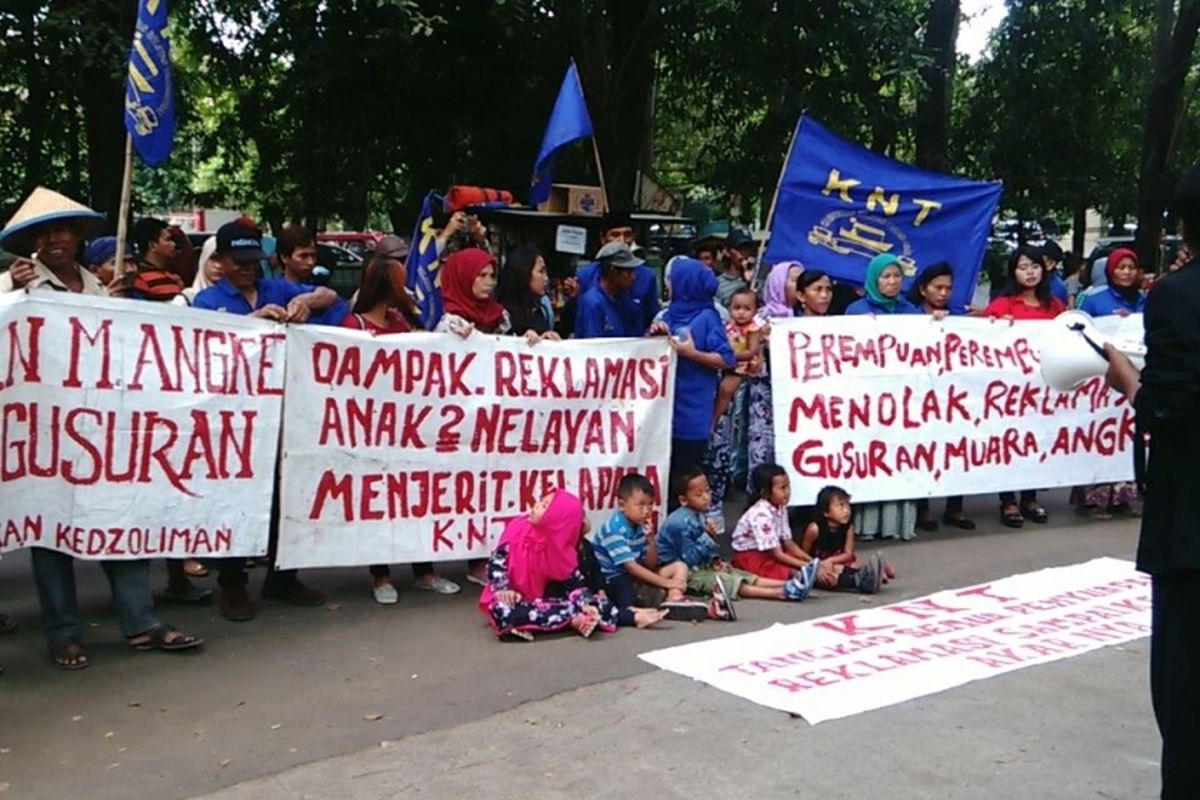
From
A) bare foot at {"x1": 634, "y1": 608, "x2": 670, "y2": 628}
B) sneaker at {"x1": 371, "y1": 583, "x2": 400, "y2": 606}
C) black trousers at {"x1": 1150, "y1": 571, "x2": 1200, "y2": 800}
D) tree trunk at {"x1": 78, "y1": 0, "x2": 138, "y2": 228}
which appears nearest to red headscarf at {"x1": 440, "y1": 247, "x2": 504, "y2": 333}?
sneaker at {"x1": 371, "y1": 583, "x2": 400, "y2": 606}

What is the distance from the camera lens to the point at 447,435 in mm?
6168

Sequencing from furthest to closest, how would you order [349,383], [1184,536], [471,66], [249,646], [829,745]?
[471,66]
[349,383]
[249,646]
[829,745]
[1184,536]

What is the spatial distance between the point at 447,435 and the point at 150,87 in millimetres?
2146

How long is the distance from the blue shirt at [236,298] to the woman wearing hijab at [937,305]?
389cm

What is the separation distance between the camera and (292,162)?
16.1 m

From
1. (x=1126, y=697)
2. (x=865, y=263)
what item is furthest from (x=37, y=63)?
(x=1126, y=697)

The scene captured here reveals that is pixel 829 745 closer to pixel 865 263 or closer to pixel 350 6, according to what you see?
pixel 865 263

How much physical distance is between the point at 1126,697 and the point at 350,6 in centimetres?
1007

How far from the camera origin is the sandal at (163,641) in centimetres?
526

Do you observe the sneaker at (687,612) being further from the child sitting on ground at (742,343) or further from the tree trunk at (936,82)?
the tree trunk at (936,82)

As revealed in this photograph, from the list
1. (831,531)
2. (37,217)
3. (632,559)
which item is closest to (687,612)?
(632,559)

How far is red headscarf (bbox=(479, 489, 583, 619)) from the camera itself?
5547mm

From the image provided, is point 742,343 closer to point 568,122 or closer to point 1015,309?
point 1015,309

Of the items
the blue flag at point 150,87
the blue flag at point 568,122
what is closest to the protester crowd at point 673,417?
the blue flag at point 150,87
